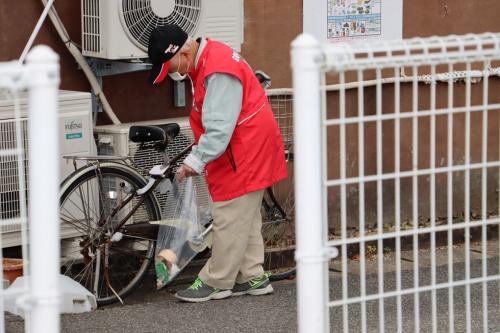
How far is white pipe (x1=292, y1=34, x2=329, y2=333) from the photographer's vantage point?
390 centimetres

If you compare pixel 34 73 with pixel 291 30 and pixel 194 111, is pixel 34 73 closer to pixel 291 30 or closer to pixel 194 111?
pixel 194 111

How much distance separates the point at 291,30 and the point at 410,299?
93.1 inches

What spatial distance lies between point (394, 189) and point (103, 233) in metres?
1.91

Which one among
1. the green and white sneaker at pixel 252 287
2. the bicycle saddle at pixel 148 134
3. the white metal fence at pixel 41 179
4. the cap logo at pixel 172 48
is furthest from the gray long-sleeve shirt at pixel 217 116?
the white metal fence at pixel 41 179

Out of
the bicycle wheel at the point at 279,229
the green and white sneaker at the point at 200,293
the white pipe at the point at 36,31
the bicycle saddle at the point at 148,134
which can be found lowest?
the green and white sneaker at the point at 200,293

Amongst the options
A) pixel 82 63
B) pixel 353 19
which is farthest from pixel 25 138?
pixel 353 19

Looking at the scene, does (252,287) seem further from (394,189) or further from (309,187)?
(309,187)

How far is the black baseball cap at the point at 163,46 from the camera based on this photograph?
6.10 metres

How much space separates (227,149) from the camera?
628 cm

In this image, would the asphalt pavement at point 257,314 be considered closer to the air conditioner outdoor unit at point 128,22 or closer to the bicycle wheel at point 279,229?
the bicycle wheel at point 279,229

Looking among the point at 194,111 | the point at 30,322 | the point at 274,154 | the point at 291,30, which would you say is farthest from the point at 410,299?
the point at 30,322

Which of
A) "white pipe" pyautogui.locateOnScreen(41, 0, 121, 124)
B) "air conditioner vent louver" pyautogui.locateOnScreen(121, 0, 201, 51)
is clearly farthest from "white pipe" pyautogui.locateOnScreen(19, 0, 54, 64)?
"air conditioner vent louver" pyautogui.locateOnScreen(121, 0, 201, 51)

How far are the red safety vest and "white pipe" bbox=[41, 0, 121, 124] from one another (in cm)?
95

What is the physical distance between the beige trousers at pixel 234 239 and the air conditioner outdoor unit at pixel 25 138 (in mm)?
1032
